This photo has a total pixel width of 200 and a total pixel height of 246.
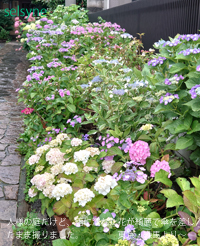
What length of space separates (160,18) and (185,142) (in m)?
3.22

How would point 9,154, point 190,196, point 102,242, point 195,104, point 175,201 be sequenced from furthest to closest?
1. point 9,154
2. point 195,104
3. point 102,242
4. point 175,201
5. point 190,196

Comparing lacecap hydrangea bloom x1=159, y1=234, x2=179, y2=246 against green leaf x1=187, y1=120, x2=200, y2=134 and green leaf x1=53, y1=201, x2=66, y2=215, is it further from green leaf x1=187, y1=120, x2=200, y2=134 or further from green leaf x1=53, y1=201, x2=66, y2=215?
green leaf x1=53, y1=201, x2=66, y2=215

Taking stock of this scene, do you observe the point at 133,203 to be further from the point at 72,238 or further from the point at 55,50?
the point at 55,50

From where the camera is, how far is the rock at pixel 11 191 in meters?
3.01

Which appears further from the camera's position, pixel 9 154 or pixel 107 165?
pixel 9 154

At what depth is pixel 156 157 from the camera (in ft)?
7.09

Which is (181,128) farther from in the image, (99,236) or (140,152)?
(99,236)

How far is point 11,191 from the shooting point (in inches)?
122

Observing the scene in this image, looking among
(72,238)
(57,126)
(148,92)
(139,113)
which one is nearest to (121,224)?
(72,238)

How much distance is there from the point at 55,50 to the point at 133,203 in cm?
404

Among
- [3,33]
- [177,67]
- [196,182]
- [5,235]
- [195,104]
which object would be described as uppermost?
[3,33]

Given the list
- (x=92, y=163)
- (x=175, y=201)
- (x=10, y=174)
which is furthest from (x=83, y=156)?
(x=10, y=174)

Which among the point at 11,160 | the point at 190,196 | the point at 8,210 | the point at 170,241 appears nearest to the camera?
the point at 170,241

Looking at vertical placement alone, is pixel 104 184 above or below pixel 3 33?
below
